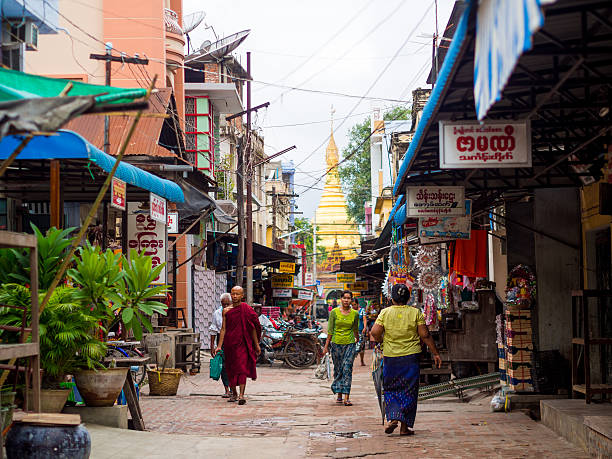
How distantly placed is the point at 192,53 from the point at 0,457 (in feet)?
92.0

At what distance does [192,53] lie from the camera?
32.0 m

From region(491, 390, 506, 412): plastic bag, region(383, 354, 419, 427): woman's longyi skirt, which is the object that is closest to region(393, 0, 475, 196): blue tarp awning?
region(383, 354, 419, 427): woman's longyi skirt

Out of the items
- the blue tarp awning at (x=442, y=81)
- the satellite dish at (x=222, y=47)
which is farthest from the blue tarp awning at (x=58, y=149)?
the satellite dish at (x=222, y=47)

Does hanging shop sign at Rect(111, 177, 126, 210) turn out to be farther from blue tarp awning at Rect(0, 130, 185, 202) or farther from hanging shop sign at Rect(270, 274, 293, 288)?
hanging shop sign at Rect(270, 274, 293, 288)

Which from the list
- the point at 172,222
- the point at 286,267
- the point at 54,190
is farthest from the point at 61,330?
the point at 286,267

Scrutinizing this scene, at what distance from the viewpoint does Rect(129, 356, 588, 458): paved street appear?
8.65 meters

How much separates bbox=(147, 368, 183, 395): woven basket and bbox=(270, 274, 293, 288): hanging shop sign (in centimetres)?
2500

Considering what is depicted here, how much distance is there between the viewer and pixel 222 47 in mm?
30906

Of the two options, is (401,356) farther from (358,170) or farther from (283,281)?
(358,170)

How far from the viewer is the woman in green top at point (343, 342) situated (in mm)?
13297

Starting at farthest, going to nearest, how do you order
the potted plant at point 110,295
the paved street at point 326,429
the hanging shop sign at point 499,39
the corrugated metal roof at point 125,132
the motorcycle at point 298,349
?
the motorcycle at point 298,349
the corrugated metal roof at point 125,132
the paved street at point 326,429
the potted plant at point 110,295
the hanging shop sign at point 499,39

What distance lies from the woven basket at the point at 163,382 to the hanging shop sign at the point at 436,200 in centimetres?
539

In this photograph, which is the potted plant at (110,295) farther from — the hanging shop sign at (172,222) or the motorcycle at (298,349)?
the motorcycle at (298,349)

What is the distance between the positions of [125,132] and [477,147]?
11910 millimetres
